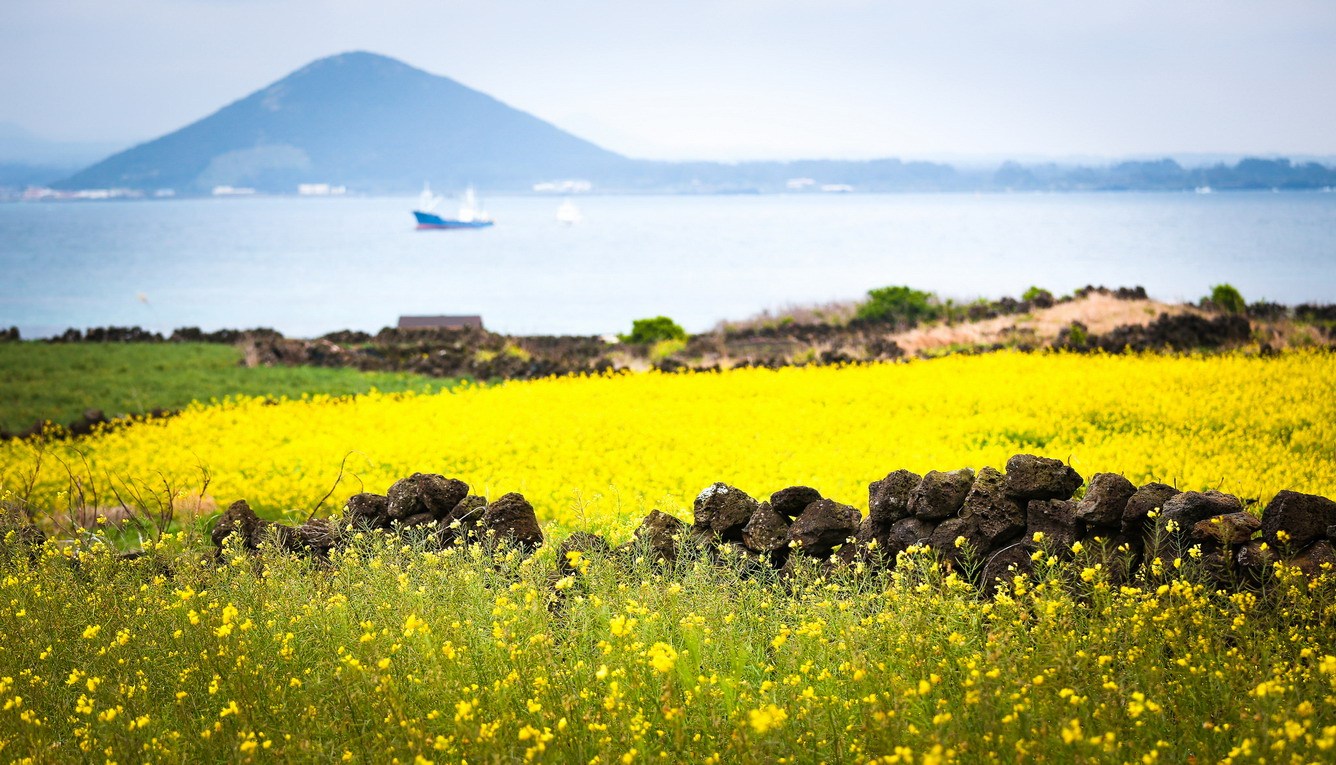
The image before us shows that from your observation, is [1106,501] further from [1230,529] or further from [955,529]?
[955,529]

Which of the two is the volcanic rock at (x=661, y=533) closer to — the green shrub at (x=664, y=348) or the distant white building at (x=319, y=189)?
the green shrub at (x=664, y=348)

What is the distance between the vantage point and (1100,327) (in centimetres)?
1947

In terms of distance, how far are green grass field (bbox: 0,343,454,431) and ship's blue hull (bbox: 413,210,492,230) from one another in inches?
3298

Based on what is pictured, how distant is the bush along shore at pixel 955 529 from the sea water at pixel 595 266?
19791 mm

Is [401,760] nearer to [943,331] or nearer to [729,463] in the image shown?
[729,463]

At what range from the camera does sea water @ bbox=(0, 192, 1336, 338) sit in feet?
147

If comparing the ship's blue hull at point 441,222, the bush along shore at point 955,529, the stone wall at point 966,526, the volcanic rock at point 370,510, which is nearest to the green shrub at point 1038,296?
the stone wall at point 966,526

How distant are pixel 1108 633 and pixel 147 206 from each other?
180m

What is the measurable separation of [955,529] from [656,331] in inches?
671

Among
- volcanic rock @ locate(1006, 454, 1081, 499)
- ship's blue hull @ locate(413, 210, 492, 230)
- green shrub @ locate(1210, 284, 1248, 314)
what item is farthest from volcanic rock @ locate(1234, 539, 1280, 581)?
Result: ship's blue hull @ locate(413, 210, 492, 230)

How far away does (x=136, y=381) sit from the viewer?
17812 mm

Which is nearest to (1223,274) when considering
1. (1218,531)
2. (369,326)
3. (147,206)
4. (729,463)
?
(369,326)

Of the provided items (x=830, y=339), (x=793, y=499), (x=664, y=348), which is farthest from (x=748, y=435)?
(x=830, y=339)

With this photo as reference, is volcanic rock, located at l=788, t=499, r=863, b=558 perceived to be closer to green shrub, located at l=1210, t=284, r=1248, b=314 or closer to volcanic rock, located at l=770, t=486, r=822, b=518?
volcanic rock, located at l=770, t=486, r=822, b=518
